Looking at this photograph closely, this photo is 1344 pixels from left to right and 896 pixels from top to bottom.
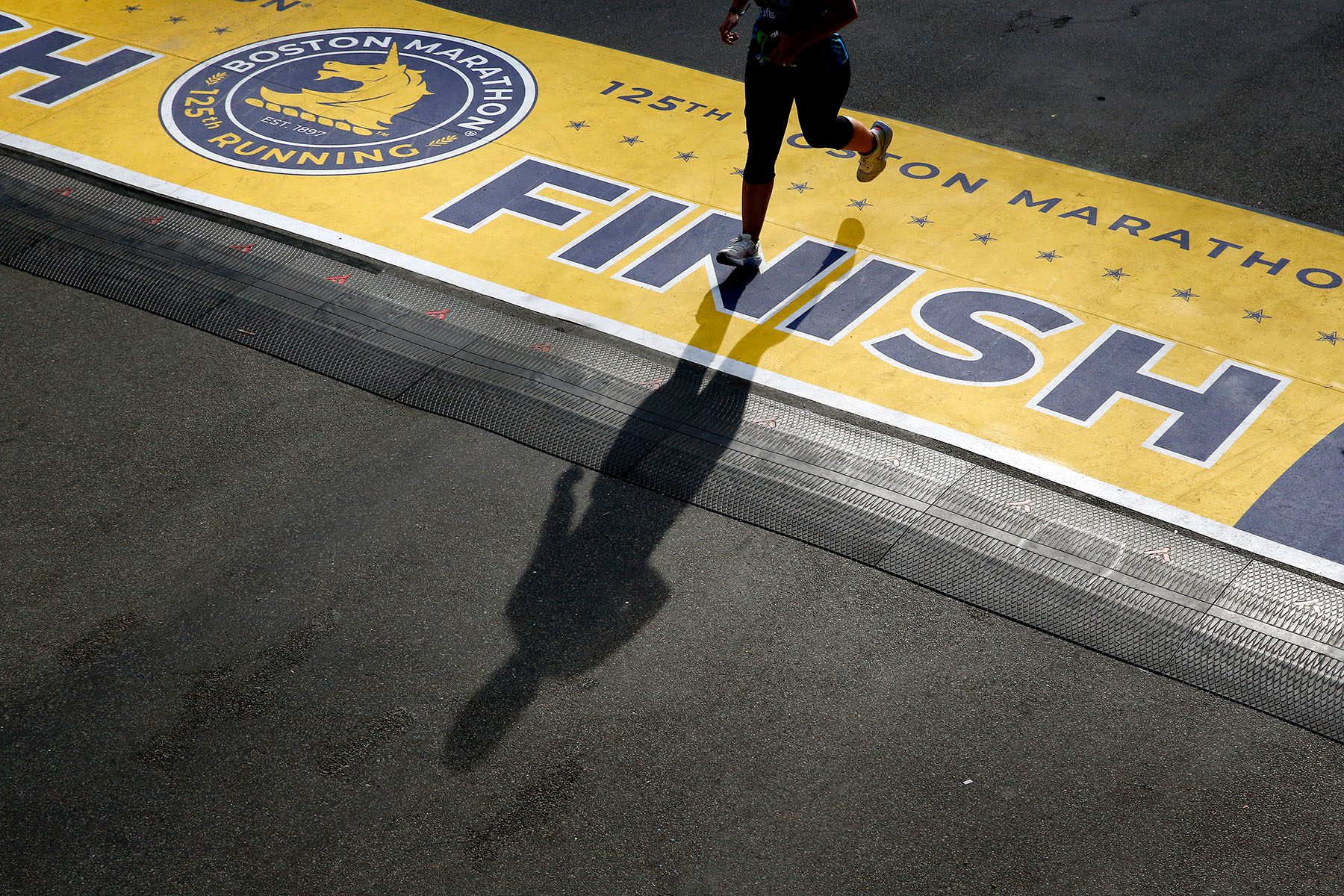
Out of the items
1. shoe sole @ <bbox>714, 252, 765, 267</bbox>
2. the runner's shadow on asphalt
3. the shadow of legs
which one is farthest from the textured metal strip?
the shadow of legs

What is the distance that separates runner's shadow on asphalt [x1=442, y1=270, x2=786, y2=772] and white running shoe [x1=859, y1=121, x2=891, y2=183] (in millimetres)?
1756

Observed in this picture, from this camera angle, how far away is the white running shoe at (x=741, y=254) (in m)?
5.77

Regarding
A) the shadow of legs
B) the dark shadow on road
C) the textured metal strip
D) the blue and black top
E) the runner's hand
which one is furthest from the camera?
the runner's hand

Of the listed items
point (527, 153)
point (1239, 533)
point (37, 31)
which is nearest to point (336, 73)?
point (527, 153)

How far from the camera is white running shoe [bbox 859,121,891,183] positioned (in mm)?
6195

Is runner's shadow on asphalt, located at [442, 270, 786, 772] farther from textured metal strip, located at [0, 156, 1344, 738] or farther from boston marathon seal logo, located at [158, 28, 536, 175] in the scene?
boston marathon seal logo, located at [158, 28, 536, 175]

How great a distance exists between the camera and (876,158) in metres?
6.23

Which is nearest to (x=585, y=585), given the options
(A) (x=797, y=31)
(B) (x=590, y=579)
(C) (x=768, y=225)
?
(B) (x=590, y=579)

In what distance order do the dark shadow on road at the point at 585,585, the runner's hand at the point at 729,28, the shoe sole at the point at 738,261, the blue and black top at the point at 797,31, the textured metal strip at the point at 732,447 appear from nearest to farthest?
1. the dark shadow on road at the point at 585,585
2. the textured metal strip at the point at 732,447
3. the blue and black top at the point at 797,31
4. the runner's hand at the point at 729,28
5. the shoe sole at the point at 738,261

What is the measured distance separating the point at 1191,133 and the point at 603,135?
3456 millimetres

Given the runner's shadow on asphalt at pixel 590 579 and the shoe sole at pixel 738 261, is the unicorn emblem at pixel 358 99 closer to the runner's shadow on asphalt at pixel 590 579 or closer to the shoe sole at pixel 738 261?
the shoe sole at pixel 738 261

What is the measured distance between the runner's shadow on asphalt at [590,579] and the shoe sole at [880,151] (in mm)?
1776

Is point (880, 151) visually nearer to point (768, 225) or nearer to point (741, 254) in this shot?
point (768, 225)

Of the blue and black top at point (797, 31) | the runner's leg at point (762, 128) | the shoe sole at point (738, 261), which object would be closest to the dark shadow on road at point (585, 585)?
the shoe sole at point (738, 261)
